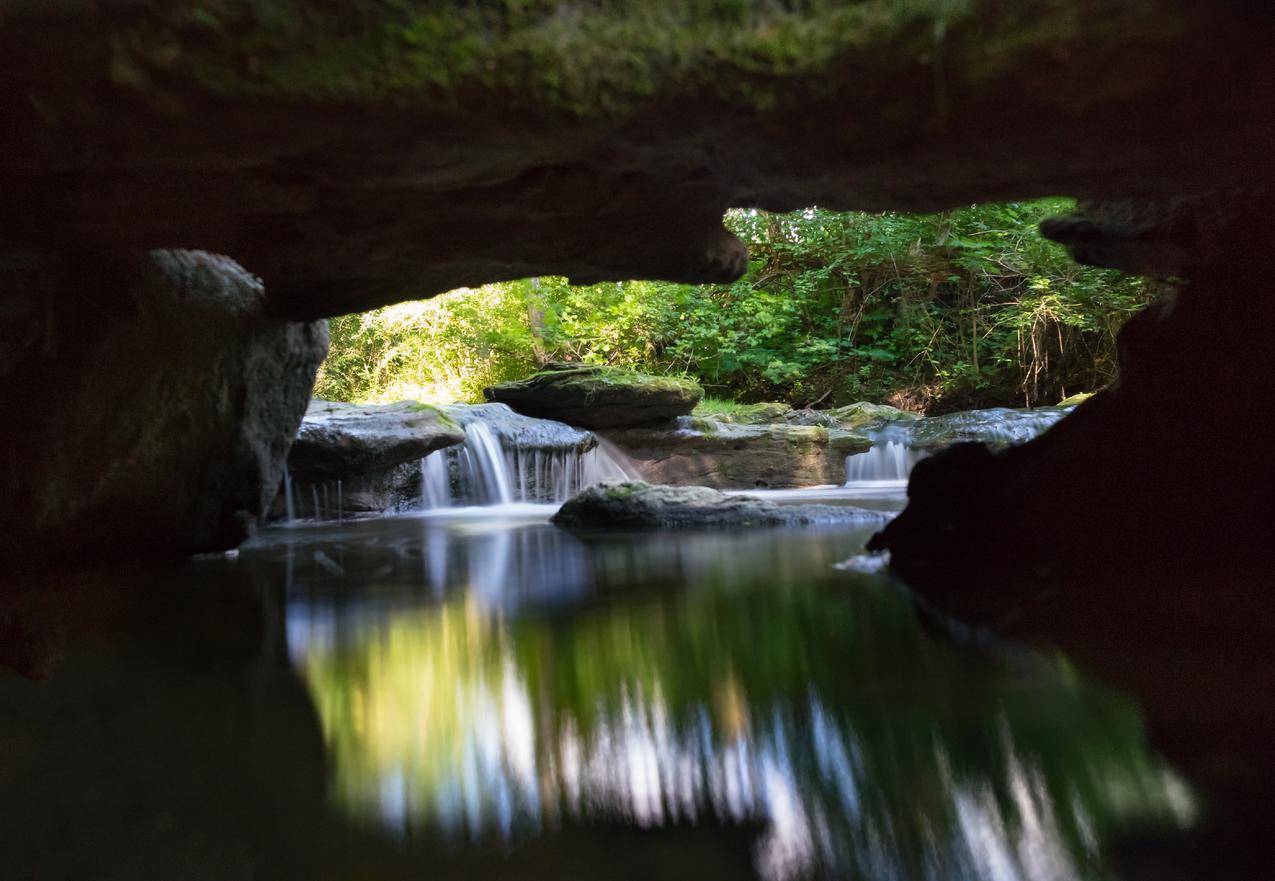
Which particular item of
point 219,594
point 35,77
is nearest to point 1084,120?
point 35,77

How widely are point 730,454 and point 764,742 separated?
9.60 meters

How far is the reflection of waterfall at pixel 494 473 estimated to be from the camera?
31.3ft

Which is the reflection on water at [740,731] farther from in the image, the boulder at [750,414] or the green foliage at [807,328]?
the green foliage at [807,328]

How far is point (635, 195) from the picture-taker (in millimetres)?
2723

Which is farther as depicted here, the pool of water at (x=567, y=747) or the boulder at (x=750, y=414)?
the boulder at (x=750, y=414)

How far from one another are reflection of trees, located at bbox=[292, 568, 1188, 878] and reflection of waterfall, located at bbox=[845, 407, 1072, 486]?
356 inches

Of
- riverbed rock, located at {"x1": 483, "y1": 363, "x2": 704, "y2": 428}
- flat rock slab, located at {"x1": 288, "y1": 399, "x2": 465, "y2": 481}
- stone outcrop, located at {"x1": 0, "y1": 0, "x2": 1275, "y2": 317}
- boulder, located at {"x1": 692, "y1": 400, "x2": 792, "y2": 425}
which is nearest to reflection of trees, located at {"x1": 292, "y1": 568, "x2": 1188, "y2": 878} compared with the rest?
stone outcrop, located at {"x1": 0, "y1": 0, "x2": 1275, "y2": 317}

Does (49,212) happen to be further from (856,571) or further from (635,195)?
(856,571)

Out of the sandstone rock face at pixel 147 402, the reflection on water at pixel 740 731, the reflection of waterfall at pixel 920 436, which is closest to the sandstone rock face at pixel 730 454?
the reflection of waterfall at pixel 920 436

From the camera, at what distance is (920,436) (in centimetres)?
1177

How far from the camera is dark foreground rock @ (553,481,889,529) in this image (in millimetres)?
6391

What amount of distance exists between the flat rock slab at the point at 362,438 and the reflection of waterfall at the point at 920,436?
20.3ft

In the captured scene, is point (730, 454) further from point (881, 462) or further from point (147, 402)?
point (147, 402)

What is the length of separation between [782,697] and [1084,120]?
66.7 inches
